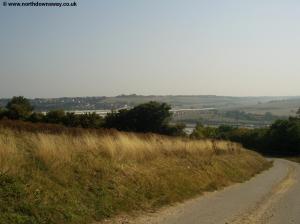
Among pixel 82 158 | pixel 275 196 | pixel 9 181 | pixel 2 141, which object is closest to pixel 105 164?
pixel 82 158

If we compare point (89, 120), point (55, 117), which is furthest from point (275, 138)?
point (55, 117)

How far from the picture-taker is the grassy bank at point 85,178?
11289 millimetres

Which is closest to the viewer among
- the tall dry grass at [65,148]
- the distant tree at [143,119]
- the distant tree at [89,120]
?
the tall dry grass at [65,148]

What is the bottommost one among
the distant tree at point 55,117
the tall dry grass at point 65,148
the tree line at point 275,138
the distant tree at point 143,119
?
the tree line at point 275,138

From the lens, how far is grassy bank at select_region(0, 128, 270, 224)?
11289 millimetres

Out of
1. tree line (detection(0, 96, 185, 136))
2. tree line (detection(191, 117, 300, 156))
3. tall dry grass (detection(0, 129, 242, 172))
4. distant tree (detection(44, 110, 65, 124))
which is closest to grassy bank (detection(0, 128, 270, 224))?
tall dry grass (detection(0, 129, 242, 172))

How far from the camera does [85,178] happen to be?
1433 cm

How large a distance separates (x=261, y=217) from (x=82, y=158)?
566 cm

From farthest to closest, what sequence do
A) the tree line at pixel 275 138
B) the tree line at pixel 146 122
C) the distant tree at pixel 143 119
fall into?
the tree line at pixel 275 138 → the distant tree at pixel 143 119 → the tree line at pixel 146 122

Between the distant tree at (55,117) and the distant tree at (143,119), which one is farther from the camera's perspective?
the distant tree at (143,119)

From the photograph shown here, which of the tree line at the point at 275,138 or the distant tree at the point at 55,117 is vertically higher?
the distant tree at the point at 55,117

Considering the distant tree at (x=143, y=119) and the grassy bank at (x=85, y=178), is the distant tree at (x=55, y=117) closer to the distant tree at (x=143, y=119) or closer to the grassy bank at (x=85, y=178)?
the distant tree at (x=143, y=119)

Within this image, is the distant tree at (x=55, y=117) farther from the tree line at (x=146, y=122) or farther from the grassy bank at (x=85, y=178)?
the grassy bank at (x=85, y=178)

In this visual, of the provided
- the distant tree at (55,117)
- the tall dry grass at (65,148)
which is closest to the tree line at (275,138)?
the distant tree at (55,117)
